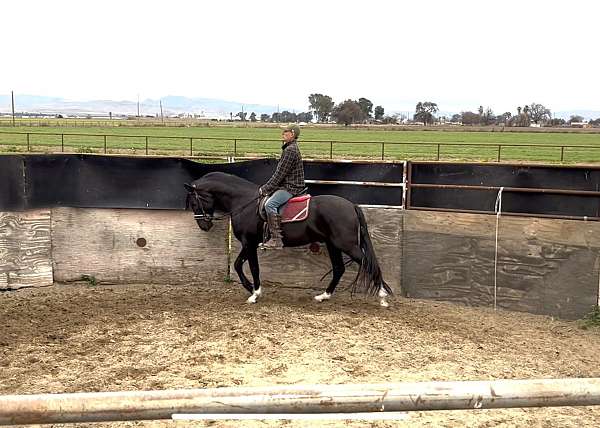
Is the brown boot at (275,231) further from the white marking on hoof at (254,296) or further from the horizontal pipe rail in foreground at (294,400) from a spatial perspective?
the horizontal pipe rail in foreground at (294,400)

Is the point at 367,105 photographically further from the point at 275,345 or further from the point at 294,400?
the point at 294,400

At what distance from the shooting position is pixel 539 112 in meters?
127

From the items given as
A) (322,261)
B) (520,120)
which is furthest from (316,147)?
(520,120)

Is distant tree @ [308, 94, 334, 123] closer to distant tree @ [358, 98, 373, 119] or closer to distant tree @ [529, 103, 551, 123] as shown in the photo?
distant tree @ [358, 98, 373, 119]

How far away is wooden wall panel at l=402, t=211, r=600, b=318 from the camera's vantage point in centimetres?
793

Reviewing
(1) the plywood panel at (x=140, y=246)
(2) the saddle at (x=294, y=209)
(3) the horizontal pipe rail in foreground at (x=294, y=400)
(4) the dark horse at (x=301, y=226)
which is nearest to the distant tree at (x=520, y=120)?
(1) the plywood panel at (x=140, y=246)

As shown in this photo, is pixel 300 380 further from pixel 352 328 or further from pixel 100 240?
pixel 100 240

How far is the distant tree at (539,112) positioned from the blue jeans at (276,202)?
123 meters

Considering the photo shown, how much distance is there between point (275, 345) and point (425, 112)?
418ft

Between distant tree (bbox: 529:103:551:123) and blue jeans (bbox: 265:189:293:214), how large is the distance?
123345 mm

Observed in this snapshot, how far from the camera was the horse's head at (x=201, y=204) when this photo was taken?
29.6 feet

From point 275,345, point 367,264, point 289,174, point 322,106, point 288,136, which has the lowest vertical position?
point 275,345

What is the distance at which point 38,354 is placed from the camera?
6480 millimetres

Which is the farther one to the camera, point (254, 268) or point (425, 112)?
point (425, 112)
